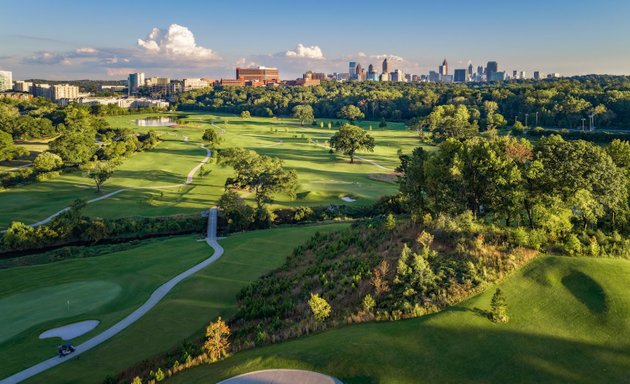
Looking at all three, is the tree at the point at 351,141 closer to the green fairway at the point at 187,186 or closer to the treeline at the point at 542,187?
the green fairway at the point at 187,186

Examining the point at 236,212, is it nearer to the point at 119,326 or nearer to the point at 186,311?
the point at 186,311

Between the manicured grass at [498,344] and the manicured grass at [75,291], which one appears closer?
the manicured grass at [498,344]

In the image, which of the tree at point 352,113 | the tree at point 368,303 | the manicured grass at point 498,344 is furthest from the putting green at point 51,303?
the tree at point 352,113

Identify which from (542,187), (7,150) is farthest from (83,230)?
(7,150)

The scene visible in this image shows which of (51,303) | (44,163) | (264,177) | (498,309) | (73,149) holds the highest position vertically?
(73,149)

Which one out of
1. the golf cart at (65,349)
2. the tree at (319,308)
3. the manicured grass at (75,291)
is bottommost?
the manicured grass at (75,291)

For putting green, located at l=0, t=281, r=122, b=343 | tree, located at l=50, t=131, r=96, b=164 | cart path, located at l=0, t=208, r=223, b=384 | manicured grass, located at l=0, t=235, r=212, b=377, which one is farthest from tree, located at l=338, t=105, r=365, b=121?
putting green, located at l=0, t=281, r=122, b=343
